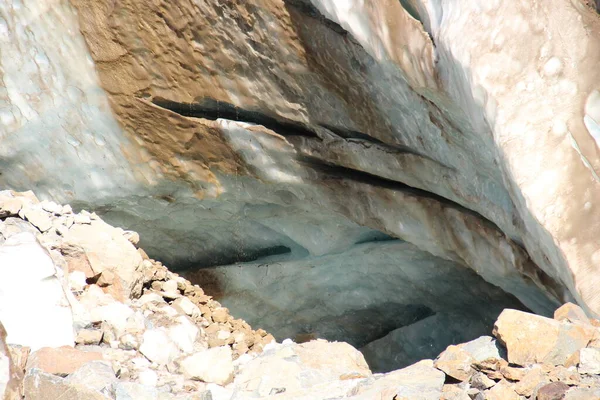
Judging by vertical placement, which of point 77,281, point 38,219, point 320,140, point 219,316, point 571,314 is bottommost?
point 219,316

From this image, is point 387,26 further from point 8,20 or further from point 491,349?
point 8,20

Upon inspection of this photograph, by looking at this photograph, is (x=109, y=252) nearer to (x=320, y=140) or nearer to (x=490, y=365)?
(x=320, y=140)

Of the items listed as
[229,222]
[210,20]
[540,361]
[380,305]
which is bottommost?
[380,305]

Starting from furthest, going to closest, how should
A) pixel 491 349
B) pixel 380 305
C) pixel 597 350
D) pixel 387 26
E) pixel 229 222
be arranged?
pixel 380 305
pixel 229 222
pixel 387 26
pixel 491 349
pixel 597 350

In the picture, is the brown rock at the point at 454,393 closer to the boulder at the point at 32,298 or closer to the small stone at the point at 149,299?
the boulder at the point at 32,298

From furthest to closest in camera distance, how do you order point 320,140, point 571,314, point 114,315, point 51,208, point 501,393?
point 51,208
point 320,140
point 114,315
point 571,314
point 501,393

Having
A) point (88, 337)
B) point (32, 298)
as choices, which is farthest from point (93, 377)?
point (32, 298)

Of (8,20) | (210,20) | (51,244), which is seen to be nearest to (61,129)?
(8,20)

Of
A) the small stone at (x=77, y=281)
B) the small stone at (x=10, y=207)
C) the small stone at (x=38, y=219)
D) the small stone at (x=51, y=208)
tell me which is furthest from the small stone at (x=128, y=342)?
the small stone at (x=51, y=208)

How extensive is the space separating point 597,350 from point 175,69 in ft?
7.06

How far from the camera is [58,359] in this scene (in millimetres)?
2229

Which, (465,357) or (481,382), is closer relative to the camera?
(481,382)

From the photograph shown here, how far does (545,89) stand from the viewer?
80.7 inches

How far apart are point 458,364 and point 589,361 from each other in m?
0.33
